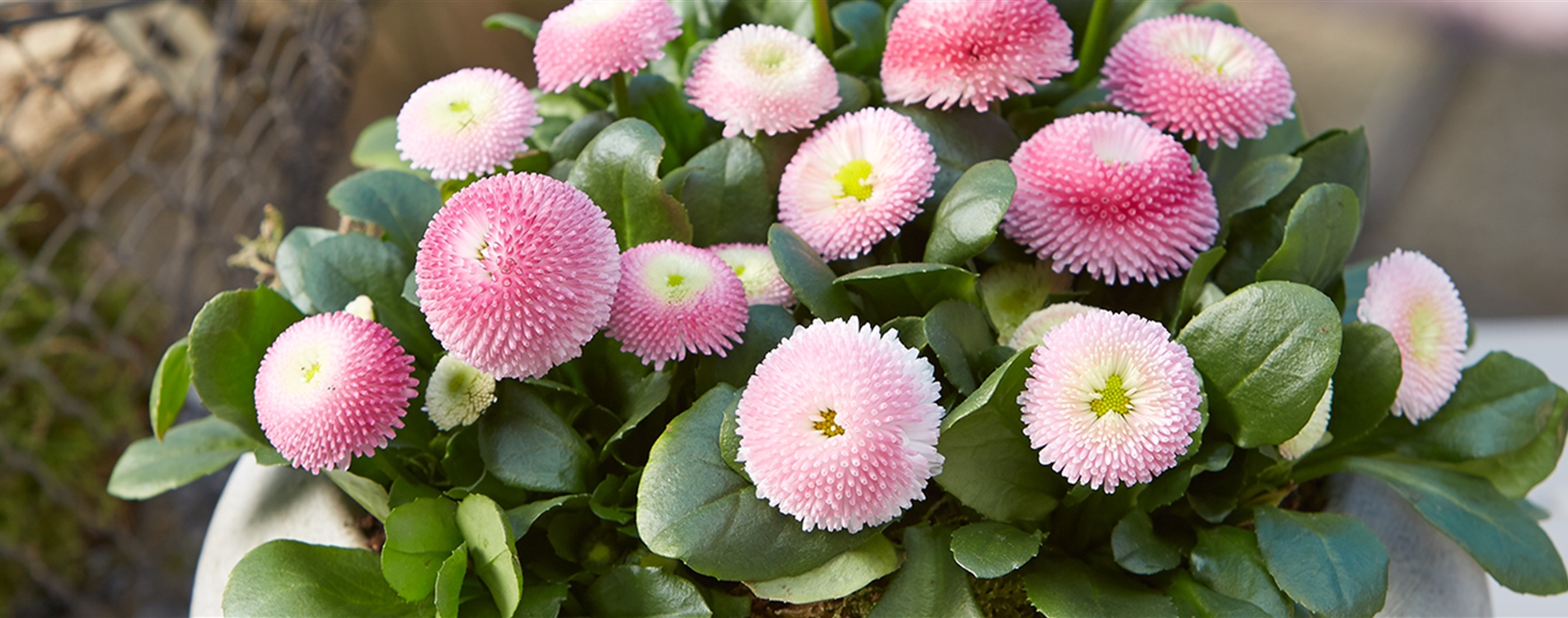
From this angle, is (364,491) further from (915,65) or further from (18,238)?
(18,238)

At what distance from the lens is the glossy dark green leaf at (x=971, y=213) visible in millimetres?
394

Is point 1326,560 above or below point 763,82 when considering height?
below

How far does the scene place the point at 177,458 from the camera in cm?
52

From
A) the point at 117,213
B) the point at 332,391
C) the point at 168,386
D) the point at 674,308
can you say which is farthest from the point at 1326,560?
the point at 117,213

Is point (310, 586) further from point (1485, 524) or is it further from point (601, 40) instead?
point (1485, 524)

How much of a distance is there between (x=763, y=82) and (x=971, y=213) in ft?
0.37

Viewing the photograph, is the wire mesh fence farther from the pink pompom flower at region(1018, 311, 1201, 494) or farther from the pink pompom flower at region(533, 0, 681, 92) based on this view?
the pink pompom flower at region(1018, 311, 1201, 494)

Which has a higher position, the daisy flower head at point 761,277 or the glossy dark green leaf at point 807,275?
the glossy dark green leaf at point 807,275

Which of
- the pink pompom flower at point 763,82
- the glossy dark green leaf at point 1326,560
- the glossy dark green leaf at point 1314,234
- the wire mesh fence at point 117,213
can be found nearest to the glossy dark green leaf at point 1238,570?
the glossy dark green leaf at point 1326,560

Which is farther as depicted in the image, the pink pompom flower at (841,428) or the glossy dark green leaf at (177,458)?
the glossy dark green leaf at (177,458)

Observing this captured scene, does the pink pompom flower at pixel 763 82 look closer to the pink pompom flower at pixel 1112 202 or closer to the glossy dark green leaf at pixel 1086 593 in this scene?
the pink pompom flower at pixel 1112 202

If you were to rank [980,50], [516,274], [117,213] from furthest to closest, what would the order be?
[117,213]
[980,50]
[516,274]

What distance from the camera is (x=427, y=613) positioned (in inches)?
16.3

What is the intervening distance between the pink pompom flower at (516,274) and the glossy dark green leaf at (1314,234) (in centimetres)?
26
